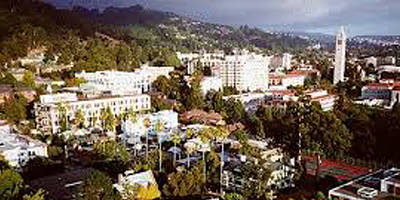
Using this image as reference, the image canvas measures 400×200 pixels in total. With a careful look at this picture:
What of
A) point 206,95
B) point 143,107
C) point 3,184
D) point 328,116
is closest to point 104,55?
point 206,95

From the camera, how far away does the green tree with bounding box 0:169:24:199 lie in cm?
1163

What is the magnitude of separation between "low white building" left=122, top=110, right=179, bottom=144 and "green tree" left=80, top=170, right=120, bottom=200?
7.95 metres

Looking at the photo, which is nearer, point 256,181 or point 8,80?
point 256,181

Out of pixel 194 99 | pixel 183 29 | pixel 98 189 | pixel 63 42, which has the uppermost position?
pixel 183 29

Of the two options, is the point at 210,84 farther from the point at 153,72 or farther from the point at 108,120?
the point at 108,120

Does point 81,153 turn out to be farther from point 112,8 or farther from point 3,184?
point 112,8

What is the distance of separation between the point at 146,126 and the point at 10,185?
927 centimetres

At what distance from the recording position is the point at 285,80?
36.7m

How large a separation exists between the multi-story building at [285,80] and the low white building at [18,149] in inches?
847

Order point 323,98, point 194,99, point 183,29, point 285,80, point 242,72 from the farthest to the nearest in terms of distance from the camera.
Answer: point 183,29
point 285,80
point 242,72
point 323,98
point 194,99

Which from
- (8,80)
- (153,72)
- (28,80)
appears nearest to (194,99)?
(153,72)

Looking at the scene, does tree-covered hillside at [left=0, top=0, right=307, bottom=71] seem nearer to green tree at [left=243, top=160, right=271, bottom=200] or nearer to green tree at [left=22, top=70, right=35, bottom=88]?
green tree at [left=22, top=70, right=35, bottom=88]

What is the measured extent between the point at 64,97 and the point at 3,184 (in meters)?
10.9

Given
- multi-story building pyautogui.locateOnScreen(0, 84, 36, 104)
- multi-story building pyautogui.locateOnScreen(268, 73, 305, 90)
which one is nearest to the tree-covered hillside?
multi-story building pyautogui.locateOnScreen(0, 84, 36, 104)
